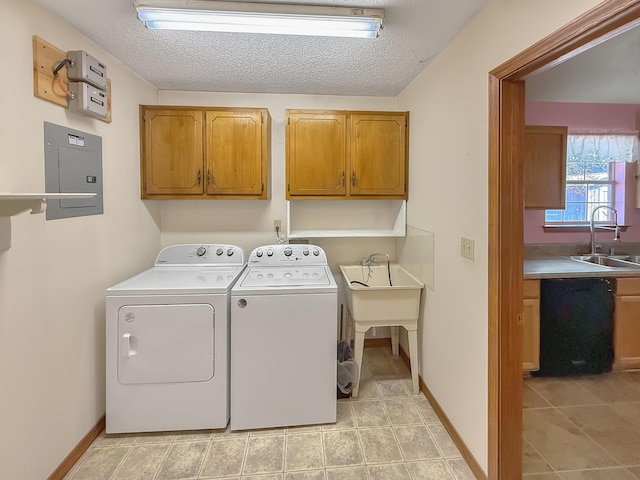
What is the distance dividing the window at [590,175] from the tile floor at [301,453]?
7.98ft

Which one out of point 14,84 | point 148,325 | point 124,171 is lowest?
point 148,325

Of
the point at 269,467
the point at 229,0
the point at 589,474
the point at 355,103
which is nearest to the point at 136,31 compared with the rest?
the point at 229,0

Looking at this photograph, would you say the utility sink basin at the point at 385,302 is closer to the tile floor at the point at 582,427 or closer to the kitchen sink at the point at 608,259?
the tile floor at the point at 582,427

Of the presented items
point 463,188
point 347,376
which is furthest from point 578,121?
point 347,376

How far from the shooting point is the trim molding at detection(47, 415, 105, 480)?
1.75 metres

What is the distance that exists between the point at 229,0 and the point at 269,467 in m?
2.36

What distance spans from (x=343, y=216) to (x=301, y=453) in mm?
1952

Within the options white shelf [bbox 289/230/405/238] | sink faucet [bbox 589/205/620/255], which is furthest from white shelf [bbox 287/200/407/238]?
sink faucet [bbox 589/205/620/255]

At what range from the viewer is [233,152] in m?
2.77

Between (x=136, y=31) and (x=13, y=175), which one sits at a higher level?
(x=136, y=31)

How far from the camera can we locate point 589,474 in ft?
5.98

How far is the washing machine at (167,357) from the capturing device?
2031 mm

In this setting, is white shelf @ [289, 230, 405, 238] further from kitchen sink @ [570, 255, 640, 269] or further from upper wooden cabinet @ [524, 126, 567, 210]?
kitchen sink @ [570, 255, 640, 269]

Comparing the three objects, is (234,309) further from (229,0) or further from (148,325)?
(229,0)
